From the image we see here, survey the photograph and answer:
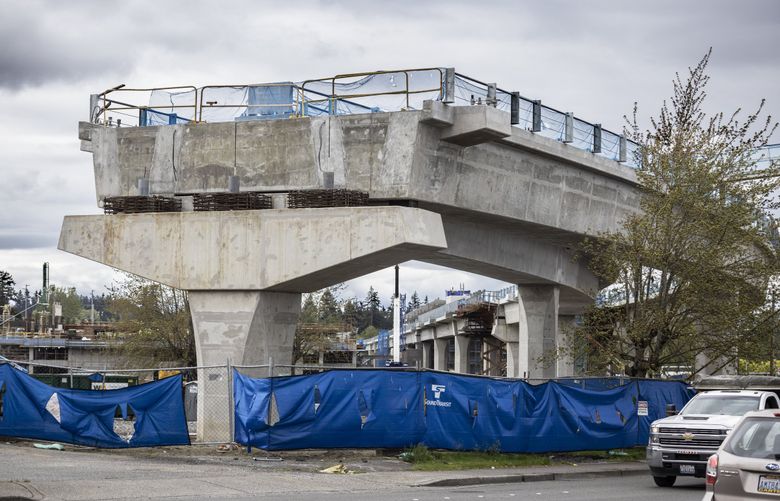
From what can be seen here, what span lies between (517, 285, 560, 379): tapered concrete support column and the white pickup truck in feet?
54.4

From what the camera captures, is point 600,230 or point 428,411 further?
point 600,230

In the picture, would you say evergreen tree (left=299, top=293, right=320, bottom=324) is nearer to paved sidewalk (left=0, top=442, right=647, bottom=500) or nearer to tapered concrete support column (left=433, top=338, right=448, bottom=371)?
tapered concrete support column (left=433, top=338, right=448, bottom=371)

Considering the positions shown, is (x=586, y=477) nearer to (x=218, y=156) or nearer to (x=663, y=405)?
(x=663, y=405)

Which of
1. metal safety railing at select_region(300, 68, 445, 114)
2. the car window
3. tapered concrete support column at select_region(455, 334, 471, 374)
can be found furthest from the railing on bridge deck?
tapered concrete support column at select_region(455, 334, 471, 374)

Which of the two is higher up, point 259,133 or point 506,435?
point 259,133

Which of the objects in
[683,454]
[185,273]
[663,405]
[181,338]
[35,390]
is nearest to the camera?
[683,454]

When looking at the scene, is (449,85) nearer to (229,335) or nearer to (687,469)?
(229,335)

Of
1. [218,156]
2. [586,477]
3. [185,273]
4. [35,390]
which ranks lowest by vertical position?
[586,477]

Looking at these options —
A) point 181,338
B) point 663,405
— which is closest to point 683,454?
point 663,405

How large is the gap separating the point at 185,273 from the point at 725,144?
15661 mm

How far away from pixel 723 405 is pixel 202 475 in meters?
10.5

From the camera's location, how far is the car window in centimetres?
1230

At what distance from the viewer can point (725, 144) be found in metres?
31.4

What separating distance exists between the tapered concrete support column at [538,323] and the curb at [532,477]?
13.9 m
